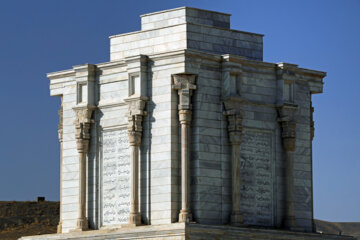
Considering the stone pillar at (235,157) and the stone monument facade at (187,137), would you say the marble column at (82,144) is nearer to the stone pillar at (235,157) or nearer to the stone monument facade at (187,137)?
the stone monument facade at (187,137)

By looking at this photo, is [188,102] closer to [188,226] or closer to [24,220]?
[188,226]

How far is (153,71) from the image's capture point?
3700 centimetres

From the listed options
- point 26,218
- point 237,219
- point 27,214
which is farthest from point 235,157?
point 27,214

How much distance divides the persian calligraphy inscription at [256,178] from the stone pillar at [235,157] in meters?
0.49

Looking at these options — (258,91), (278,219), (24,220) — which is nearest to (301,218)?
(278,219)

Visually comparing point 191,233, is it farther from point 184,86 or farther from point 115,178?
point 184,86

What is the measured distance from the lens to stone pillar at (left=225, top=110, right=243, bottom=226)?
119ft

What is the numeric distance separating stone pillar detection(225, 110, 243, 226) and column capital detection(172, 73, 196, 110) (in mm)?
1580

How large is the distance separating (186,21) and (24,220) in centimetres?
3833

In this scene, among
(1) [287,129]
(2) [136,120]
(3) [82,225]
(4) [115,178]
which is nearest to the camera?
(2) [136,120]

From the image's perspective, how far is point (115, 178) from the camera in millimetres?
37750

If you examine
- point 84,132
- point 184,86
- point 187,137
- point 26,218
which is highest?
point 184,86

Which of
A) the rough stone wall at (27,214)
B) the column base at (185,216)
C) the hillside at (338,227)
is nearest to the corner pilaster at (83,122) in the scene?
the column base at (185,216)

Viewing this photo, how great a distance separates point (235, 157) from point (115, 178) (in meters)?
4.37
